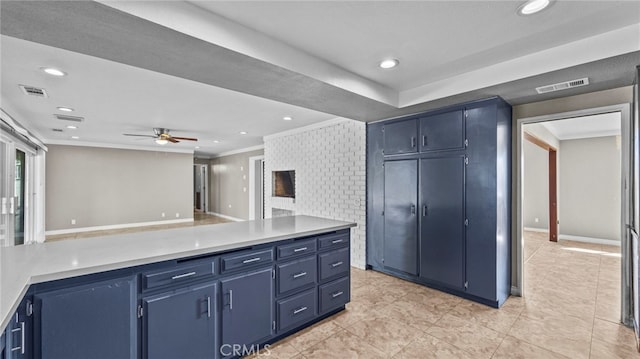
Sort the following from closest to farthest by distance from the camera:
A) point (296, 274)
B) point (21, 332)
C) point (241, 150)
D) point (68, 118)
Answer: point (21, 332) < point (296, 274) < point (68, 118) < point (241, 150)

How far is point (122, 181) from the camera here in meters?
8.10

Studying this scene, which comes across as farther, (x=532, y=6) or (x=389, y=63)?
(x=389, y=63)

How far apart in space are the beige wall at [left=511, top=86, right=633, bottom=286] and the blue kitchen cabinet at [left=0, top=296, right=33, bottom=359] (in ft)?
13.9

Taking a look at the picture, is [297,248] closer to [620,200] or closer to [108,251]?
[108,251]

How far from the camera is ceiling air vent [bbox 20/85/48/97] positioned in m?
3.08

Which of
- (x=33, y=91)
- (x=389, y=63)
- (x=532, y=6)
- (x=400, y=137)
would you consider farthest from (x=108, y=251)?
(x=400, y=137)

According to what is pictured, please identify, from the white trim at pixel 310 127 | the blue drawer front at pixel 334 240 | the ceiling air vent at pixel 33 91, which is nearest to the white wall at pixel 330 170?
the white trim at pixel 310 127

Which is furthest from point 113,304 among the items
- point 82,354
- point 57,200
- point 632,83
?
point 57,200

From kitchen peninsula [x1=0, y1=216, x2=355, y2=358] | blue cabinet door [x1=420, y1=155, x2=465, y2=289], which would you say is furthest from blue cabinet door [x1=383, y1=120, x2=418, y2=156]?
kitchen peninsula [x1=0, y1=216, x2=355, y2=358]

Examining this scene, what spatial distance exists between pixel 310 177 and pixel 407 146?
7.03 ft

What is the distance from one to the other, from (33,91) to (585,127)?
888 centimetres

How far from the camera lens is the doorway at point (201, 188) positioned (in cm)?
1145

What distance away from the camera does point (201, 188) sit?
12.0 m

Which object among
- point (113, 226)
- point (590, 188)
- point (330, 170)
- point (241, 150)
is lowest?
point (113, 226)
